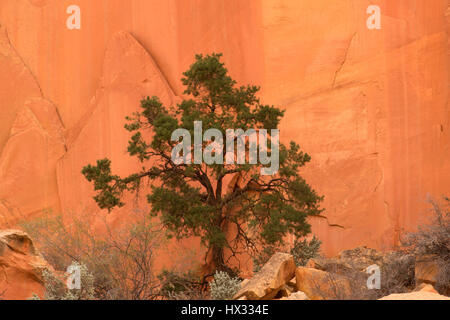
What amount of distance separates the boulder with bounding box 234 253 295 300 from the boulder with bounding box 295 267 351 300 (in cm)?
17

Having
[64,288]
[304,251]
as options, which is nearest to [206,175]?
[304,251]

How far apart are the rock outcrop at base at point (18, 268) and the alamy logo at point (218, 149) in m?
2.91

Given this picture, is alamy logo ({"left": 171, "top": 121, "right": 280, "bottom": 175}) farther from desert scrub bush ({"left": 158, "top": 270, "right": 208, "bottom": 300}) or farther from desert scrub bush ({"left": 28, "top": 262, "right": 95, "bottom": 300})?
desert scrub bush ({"left": 28, "top": 262, "right": 95, "bottom": 300})

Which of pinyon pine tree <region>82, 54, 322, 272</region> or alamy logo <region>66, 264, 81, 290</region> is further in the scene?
pinyon pine tree <region>82, 54, 322, 272</region>

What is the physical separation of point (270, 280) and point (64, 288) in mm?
2491

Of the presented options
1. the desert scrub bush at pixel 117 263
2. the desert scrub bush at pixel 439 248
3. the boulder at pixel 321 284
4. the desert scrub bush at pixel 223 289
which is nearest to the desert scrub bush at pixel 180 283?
the desert scrub bush at pixel 117 263

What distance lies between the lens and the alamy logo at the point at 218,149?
10.1 m

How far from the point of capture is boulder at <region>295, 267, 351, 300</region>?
770cm

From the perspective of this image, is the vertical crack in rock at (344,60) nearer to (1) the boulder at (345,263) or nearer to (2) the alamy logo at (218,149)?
(2) the alamy logo at (218,149)

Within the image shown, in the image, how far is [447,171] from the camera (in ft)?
42.8

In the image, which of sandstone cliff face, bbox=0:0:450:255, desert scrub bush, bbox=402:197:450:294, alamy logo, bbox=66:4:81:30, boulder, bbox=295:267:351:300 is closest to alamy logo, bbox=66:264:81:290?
boulder, bbox=295:267:351:300

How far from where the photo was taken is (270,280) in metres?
7.77
